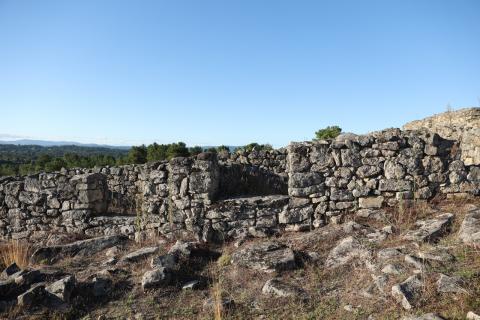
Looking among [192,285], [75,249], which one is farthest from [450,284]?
[75,249]

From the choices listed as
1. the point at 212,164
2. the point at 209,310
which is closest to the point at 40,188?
the point at 212,164

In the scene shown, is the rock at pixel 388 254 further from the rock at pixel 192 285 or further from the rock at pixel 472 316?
the rock at pixel 192 285

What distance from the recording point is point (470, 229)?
5383 mm

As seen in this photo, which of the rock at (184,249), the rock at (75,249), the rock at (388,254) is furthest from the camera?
the rock at (75,249)

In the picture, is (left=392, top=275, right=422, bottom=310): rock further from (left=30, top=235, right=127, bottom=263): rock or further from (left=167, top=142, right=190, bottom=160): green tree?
(left=167, top=142, right=190, bottom=160): green tree

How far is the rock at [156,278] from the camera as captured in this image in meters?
5.54

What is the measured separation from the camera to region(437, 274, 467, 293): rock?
13.5 feet

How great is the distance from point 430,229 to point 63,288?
5.65 meters

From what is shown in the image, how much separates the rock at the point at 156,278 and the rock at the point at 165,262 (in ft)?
1.07

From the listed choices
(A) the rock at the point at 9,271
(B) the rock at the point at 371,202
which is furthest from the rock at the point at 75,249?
(B) the rock at the point at 371,202

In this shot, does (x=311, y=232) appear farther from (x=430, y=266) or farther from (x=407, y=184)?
(x=430, y=266)

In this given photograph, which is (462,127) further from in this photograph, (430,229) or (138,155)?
(138,155)

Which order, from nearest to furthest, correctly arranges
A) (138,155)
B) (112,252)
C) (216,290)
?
(216,290), (112,252), (138,155)

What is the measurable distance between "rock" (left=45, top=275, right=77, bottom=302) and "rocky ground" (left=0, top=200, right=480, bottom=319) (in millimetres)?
15
